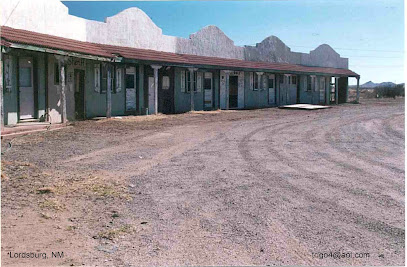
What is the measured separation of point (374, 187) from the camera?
731cm

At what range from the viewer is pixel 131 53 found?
20641 millimetres

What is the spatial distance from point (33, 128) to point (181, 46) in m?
13.4

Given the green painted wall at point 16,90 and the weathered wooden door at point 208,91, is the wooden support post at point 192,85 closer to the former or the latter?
the weathered wooden door at point 208,91

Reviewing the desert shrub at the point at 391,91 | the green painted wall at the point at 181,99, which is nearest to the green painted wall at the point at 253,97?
the green painted wall at the point at 181,99

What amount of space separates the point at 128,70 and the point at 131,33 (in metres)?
2.26

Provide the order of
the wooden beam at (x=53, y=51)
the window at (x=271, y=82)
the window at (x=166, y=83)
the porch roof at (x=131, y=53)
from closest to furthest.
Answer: the wooden beam at (x=53, y=51), the porch roof at (x=131, y=53), the window at (x=166, y=83), the window at (x=271, y=82)

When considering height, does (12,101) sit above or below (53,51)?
below

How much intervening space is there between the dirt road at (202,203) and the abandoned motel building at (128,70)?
13.3ft

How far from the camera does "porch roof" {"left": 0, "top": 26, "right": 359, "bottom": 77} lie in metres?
14.2

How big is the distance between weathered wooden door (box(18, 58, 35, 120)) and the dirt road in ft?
12.0

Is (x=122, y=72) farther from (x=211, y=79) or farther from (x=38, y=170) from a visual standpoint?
(x=38, y=170)

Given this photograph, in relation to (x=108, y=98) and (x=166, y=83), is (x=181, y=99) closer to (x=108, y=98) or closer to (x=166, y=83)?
(x=166, y=83)

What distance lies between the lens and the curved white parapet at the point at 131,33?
16266 mm

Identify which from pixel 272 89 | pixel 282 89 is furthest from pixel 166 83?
pixel 282 89
